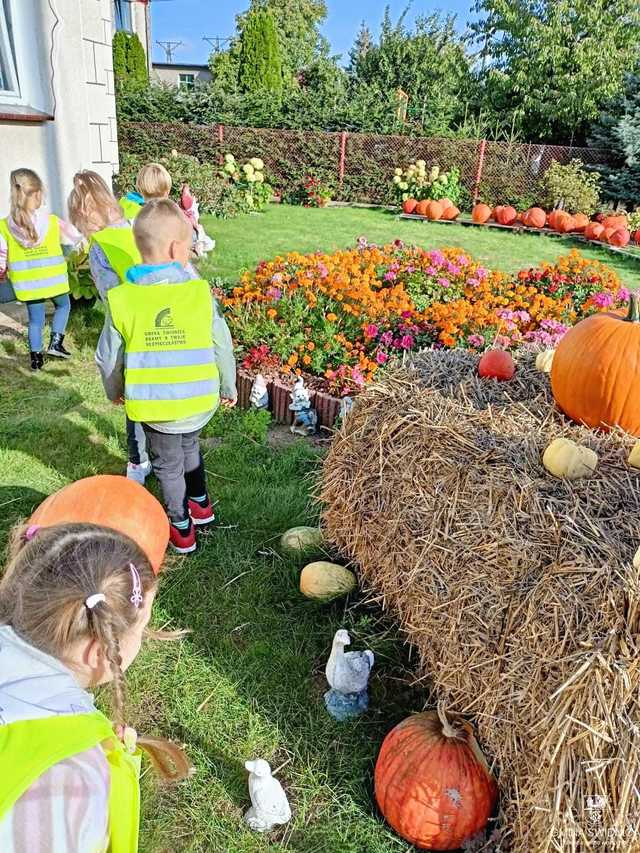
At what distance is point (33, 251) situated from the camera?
5.75 metres

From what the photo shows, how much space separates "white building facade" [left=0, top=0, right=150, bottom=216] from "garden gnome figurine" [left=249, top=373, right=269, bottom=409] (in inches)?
188

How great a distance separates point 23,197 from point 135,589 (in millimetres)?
4990

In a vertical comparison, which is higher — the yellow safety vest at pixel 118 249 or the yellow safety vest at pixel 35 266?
the yellow safety vest at pixel 118 249

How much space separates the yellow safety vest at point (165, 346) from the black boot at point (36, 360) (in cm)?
304

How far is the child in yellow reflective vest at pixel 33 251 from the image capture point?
5582 mm

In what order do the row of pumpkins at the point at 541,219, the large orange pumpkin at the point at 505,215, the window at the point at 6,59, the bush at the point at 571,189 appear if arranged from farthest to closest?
the bush at the point at 571,189 < the large orange pumpkin at the point at 505,215 < the row of pumpkins at the point at 541,219 < the window at the point at 6,59

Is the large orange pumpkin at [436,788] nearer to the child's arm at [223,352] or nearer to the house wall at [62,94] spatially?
the child's arm at [223,352]

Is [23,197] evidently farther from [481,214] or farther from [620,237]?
[481,214]

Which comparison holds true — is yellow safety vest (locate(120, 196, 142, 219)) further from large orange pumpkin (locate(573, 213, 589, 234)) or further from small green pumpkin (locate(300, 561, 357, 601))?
large orange pumpkin (locate(573, 213, 589, 234))

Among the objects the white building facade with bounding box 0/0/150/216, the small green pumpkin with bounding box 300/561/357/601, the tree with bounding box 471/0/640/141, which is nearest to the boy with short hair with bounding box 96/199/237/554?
the small green pumpkin with bounding box 300/561/357/601

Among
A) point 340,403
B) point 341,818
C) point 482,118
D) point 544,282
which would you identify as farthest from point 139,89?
point 341,818

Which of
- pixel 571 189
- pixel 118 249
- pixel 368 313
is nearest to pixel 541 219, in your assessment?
pixel 571 189

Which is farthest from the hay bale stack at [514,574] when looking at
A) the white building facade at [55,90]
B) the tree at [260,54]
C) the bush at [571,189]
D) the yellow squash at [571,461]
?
the tree at [260,54]

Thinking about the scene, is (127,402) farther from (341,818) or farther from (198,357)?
(341,818)
